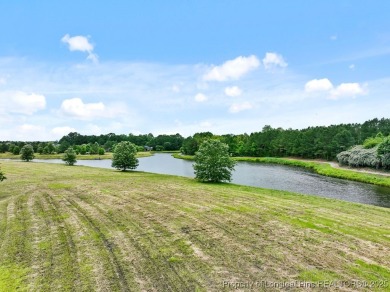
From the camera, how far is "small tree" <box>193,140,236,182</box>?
36.4 m

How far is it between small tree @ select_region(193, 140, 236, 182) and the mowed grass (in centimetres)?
1572

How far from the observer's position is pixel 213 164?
3653 centimetres

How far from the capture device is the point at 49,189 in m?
26.0

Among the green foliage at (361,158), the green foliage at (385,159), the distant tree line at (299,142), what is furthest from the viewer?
the distant tree line at (299,142)

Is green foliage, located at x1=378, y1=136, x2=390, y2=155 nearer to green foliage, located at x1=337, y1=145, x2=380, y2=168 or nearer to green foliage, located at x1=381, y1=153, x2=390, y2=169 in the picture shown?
green foliage, located at x1=381, y1=153, x2=390, y2=169

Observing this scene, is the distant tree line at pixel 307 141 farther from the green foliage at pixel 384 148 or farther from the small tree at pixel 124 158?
the small tree at pixel 124 158

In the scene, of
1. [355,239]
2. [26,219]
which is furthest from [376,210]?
[26,219]

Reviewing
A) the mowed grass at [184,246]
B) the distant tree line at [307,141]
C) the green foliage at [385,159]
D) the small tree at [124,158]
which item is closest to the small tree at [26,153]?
the small tree at [124,158]

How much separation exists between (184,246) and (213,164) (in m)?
24.8

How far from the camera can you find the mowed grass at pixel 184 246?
9.16 metres

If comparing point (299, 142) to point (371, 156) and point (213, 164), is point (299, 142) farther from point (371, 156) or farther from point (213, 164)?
point (213, 164)

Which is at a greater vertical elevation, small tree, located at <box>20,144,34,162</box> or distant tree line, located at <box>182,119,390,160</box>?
distant tree line, located at <box>182,119,390,160</box>

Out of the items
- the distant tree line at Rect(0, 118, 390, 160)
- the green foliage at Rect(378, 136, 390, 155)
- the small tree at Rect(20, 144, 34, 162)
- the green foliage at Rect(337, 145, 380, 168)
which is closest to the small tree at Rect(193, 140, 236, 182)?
the green foliage at Rect(378, 136, 390, 155)

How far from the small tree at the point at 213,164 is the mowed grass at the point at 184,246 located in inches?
619
